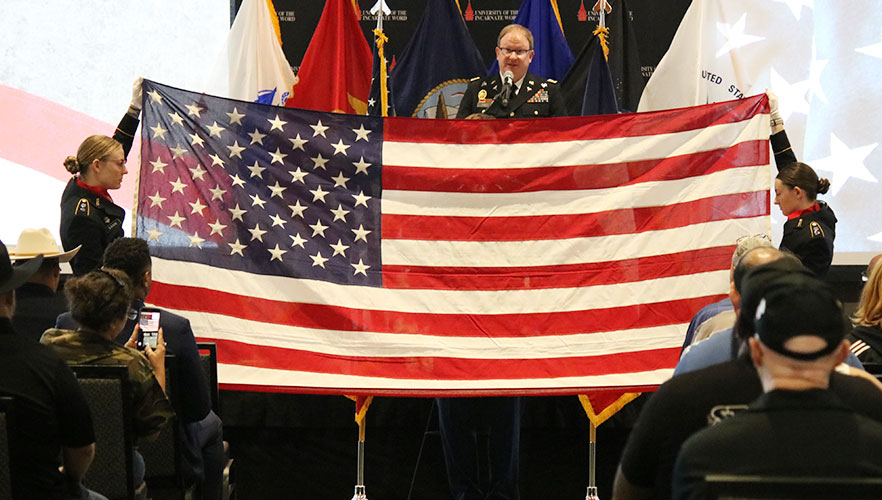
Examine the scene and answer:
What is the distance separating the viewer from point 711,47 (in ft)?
21.3

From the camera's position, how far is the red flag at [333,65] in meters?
6.57

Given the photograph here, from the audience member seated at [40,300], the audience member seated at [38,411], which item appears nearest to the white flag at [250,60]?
the audience member seated at [40,300]

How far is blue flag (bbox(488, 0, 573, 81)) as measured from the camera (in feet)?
22.9

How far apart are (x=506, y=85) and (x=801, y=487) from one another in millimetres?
4370

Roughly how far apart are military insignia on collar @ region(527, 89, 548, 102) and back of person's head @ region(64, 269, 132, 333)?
3.21 metres

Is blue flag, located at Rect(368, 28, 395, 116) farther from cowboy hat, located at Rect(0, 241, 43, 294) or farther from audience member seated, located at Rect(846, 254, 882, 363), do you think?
cowboy hat, located at Rect(0, 241, 43, 294)

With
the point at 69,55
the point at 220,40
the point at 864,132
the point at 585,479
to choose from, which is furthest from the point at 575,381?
the point at 69,55

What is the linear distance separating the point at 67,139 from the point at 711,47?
4.45 metres

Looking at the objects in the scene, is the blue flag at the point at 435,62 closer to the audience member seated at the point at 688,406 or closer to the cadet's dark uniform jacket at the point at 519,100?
the cadet's dark uniform jacket at the point at 519,100

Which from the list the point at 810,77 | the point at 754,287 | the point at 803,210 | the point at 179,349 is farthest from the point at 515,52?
the point at 754,287

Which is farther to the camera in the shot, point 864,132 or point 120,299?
point 864,132

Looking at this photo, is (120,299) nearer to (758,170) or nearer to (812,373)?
(812,373)

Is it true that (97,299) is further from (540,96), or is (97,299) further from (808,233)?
(808,233)

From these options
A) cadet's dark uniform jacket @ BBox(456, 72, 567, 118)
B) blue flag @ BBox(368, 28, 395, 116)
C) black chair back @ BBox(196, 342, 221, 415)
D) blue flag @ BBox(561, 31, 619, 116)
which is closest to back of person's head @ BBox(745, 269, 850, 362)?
black chair back @ BBox(196, 342, 221, 415)
